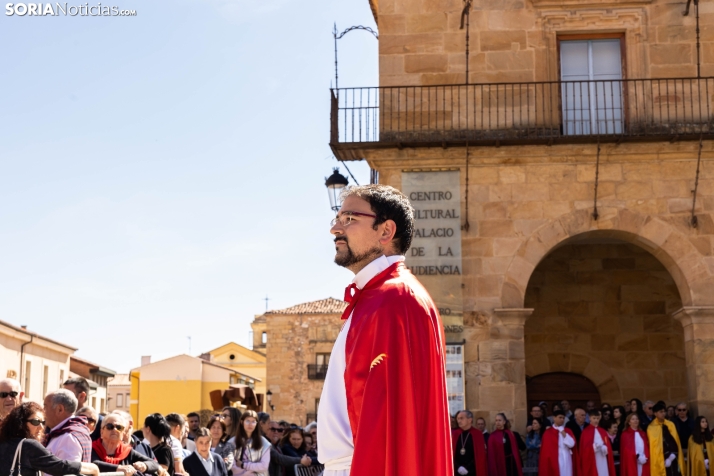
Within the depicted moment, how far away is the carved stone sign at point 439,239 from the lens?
13.2 metres

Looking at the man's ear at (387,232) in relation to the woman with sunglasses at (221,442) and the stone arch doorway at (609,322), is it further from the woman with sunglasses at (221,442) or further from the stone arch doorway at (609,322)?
the stone arch doorway at (609,322)

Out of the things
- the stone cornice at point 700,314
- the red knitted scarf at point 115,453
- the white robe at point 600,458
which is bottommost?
the white robe at point 600,458

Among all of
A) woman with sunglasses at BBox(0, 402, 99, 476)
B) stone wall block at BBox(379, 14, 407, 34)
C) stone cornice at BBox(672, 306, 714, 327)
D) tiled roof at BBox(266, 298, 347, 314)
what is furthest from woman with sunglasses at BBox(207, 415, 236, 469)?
tiled roof at BBox(266, 298, 347, 314)

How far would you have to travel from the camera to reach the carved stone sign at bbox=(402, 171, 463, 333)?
1321cm

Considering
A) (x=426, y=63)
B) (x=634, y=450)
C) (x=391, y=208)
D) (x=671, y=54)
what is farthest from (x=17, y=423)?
(x=671, y=54)

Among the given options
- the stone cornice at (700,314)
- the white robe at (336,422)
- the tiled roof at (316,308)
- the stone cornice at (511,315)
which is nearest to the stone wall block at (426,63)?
the stone cornice at (511,315)

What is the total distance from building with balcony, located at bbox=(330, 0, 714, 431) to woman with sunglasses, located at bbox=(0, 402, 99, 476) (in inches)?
323

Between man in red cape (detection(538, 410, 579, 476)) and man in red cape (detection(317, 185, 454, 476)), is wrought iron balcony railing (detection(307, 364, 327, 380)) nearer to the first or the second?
man in red cape (detection(538, 410, 579, 476))

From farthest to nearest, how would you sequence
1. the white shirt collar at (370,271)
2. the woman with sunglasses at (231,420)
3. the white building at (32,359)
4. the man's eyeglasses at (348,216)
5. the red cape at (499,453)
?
1. the white building at (32,359)
2. the red cape at (499,453)
3. the woman with sunglasses at (231,420)
4. the man's eyeglasses at (348,216)
5. the white shirt collar at (370,271)

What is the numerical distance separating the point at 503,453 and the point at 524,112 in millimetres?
4984

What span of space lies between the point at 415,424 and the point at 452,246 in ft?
34.9

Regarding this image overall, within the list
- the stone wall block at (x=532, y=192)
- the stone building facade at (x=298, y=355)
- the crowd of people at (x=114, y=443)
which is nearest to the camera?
the crowd of people at (x=114, y=443)

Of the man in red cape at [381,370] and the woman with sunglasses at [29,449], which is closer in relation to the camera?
the man in red cape at [381,370]

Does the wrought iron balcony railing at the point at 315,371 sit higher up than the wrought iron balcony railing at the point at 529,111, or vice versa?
the wrought iron balcony railing at the point at 529,111
